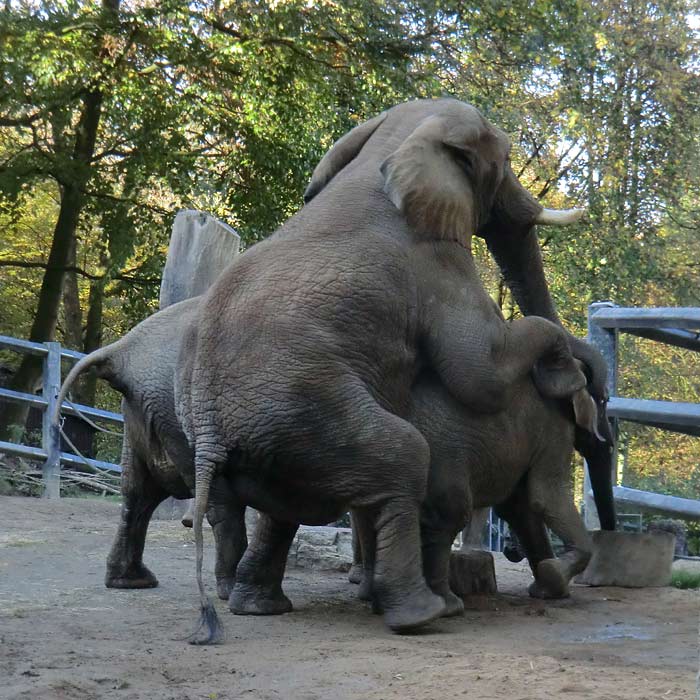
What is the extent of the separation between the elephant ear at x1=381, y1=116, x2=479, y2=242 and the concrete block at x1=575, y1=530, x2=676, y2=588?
7.00ft

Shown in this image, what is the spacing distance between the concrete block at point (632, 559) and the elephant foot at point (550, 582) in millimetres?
674

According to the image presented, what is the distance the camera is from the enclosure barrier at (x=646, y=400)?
658 cm

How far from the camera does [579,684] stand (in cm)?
412

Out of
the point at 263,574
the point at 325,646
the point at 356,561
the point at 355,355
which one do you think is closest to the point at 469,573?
the point at 356,561

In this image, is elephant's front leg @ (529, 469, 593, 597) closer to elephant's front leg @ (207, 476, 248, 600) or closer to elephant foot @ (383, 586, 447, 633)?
elephant foot @ (383, 586, 447, 633)

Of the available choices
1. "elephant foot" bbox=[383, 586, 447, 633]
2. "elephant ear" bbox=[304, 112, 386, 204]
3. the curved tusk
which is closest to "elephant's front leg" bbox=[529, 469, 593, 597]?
"elephant foot" bbox=[383, 586, 447, 633]

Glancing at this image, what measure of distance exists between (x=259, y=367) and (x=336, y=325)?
1.23ft

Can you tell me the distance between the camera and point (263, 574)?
6.07 metres

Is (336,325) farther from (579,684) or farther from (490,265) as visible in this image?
(490,265)

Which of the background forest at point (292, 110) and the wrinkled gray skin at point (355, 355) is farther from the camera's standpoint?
the background forest at point (292, 110)

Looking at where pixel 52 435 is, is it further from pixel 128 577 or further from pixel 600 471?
pixel 600 471

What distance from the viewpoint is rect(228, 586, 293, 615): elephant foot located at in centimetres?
602

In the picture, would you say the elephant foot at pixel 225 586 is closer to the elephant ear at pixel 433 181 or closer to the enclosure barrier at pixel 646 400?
the elephant ear at pixel 433 181

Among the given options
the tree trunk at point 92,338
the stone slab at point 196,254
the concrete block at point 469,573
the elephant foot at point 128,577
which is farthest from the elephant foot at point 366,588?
the tree trunk at point 92,338
